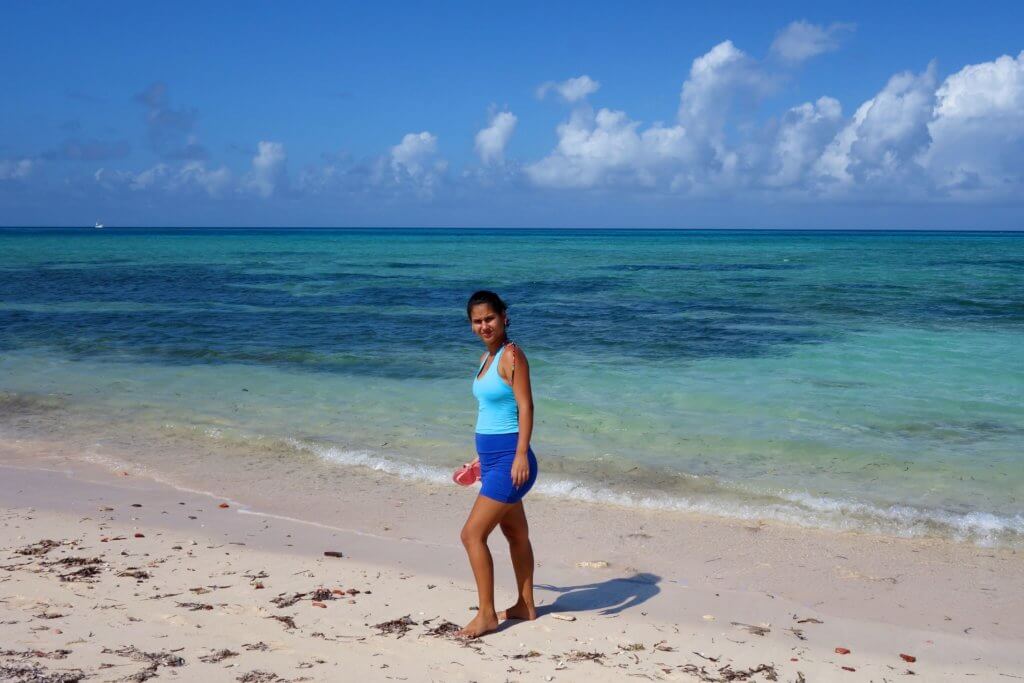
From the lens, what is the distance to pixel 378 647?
4051 mm

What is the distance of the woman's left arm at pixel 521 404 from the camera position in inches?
163

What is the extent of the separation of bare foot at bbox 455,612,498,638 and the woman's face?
1.37 m

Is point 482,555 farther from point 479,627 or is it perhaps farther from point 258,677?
point 258,677

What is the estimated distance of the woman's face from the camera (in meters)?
4.23

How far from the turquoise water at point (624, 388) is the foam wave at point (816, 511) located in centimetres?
2

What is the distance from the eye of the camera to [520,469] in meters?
A: 4.19

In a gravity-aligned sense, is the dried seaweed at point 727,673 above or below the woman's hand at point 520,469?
below

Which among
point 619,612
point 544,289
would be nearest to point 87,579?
point 619,612

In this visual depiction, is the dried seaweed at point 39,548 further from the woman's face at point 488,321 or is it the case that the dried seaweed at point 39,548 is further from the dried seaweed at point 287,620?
the woman's face at point 488,321

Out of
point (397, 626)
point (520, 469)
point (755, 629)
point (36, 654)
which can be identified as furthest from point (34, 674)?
point (755, 629)

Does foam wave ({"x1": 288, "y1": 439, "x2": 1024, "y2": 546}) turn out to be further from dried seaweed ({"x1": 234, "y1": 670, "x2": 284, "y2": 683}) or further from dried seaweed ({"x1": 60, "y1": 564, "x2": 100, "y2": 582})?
dried seaweed ({"x1": 234, "y1": 670, "x2": 284, "y2": 683})

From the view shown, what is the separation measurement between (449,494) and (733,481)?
242 cm

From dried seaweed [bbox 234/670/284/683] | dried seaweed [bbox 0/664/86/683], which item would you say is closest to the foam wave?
dried seaweed [bbox 234/670/284/683]

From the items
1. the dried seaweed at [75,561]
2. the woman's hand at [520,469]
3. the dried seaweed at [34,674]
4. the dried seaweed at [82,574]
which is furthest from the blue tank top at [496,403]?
the dried seaweed at [75,561]
